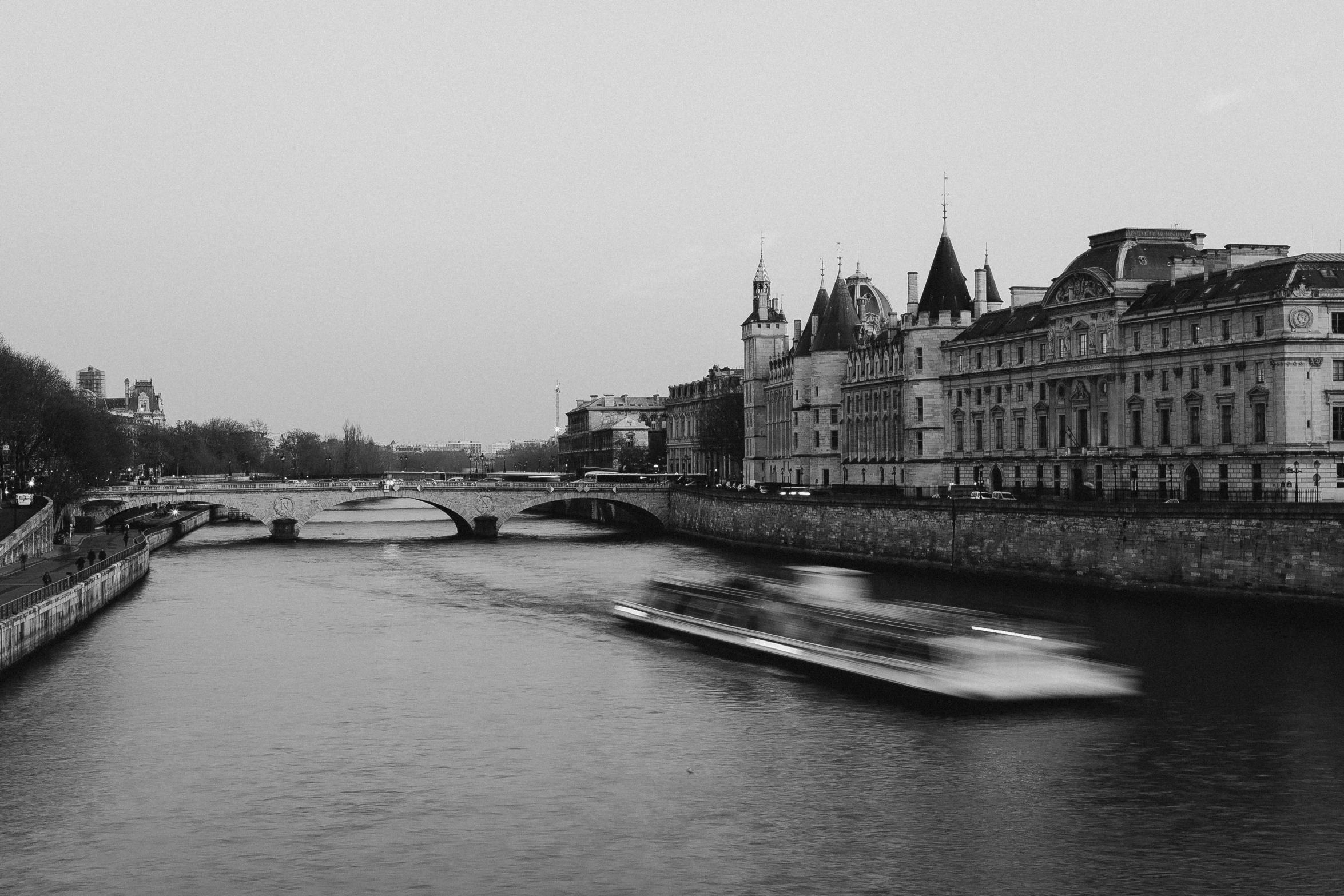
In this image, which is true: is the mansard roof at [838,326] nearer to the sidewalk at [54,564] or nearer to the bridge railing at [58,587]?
the sidewalk at [54,564]

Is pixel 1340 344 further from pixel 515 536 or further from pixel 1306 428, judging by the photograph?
pixel 515 536

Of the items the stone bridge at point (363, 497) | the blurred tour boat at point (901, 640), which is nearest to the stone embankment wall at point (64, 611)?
the blurred tour boat at point (901, 640)

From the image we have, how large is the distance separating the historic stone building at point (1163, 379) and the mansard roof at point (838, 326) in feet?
66.1

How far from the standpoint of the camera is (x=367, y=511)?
5802 inches

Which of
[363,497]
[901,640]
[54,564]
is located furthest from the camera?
[363,497]

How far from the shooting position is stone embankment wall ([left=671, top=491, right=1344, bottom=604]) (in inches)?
1806

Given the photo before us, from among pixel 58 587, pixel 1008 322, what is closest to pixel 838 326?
pixel 1008 322

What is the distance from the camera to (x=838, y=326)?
109 metres

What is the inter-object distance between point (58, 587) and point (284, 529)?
156 ft

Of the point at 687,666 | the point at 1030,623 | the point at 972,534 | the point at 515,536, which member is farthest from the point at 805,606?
the point at 515,536

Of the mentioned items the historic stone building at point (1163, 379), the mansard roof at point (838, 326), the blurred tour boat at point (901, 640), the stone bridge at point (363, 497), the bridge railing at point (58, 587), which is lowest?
the blurred tour boat at point (901, 640)

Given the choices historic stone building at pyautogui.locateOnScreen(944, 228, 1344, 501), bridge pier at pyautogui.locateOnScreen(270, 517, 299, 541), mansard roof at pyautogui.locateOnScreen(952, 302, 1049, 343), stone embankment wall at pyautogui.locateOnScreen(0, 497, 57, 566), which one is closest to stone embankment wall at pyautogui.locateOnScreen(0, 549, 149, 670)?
stone embankment wall at pyautogui.locateOnScreen(0, 497, 57, 566)

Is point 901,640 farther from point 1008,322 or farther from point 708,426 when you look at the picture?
point 708,426

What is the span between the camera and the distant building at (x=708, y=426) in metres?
138
